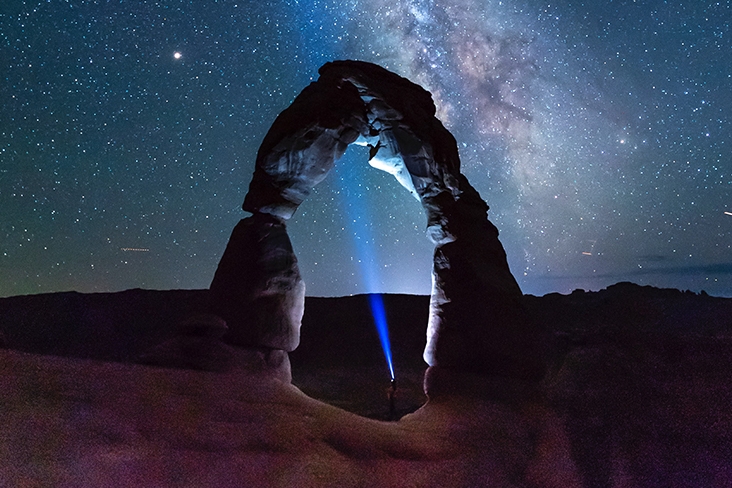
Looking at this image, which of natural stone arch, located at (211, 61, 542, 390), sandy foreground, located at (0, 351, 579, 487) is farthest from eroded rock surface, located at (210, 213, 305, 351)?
sandy foreground, located at (0, 351, 579, 487)

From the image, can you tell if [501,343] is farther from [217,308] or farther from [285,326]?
[217,308]

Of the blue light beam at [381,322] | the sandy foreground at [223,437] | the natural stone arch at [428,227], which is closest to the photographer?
the sandy foreground at [223,437]

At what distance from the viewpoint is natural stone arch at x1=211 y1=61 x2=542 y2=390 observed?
7.89 meters

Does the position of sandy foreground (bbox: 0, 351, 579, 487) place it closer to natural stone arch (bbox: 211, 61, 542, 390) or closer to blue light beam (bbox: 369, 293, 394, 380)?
natural stone arch (bbox: 211, 61, 542, 390)

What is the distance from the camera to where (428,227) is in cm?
939

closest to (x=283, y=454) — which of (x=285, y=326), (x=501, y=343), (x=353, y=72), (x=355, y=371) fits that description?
(x=285, y=326)

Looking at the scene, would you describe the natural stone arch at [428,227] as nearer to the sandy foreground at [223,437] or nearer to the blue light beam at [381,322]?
the sandy foreground at [223,437]

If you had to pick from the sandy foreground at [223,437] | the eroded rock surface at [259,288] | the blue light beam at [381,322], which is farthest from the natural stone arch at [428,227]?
the blue light beam at [381,322]

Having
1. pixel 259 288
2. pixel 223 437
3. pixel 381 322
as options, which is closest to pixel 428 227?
pixel 259 288

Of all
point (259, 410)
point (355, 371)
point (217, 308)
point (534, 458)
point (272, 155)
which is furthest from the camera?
point (355, 371)

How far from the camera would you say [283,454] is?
170 inches

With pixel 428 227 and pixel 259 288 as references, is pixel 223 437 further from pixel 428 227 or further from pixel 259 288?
pixel 428 227

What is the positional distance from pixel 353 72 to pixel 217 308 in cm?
640

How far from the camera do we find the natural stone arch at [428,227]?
7887mm
